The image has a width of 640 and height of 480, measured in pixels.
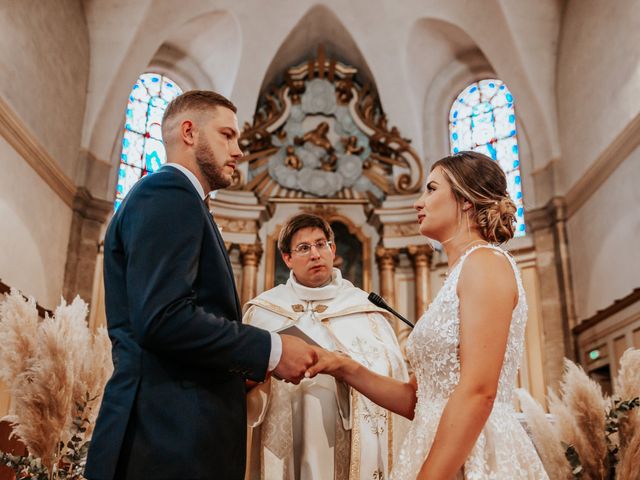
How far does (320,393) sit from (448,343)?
147 cm

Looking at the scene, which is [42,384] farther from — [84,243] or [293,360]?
[84,243]

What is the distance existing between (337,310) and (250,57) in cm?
816

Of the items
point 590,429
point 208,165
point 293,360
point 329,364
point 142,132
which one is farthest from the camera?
point 142,132

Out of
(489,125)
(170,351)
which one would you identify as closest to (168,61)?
(489,125)

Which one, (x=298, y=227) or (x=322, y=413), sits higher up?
(x=298, y=227)

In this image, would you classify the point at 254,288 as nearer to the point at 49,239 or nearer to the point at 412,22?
the point at 49,239

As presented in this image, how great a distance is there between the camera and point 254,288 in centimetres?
1005

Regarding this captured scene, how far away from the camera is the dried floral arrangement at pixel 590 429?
3.55m

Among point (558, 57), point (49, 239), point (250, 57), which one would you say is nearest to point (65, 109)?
point (49, 239)

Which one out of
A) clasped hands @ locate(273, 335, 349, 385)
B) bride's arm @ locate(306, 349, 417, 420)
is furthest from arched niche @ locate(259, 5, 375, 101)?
clasped hands @ locate(273, 335, 349, 385)

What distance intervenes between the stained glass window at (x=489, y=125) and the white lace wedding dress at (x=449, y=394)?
867 centimetres

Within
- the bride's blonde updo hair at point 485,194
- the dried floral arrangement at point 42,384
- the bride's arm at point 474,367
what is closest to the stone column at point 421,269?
the dried floral arrangement at point 42,384

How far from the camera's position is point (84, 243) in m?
9.27

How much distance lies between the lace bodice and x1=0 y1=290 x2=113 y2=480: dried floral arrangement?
1600 millimetres
